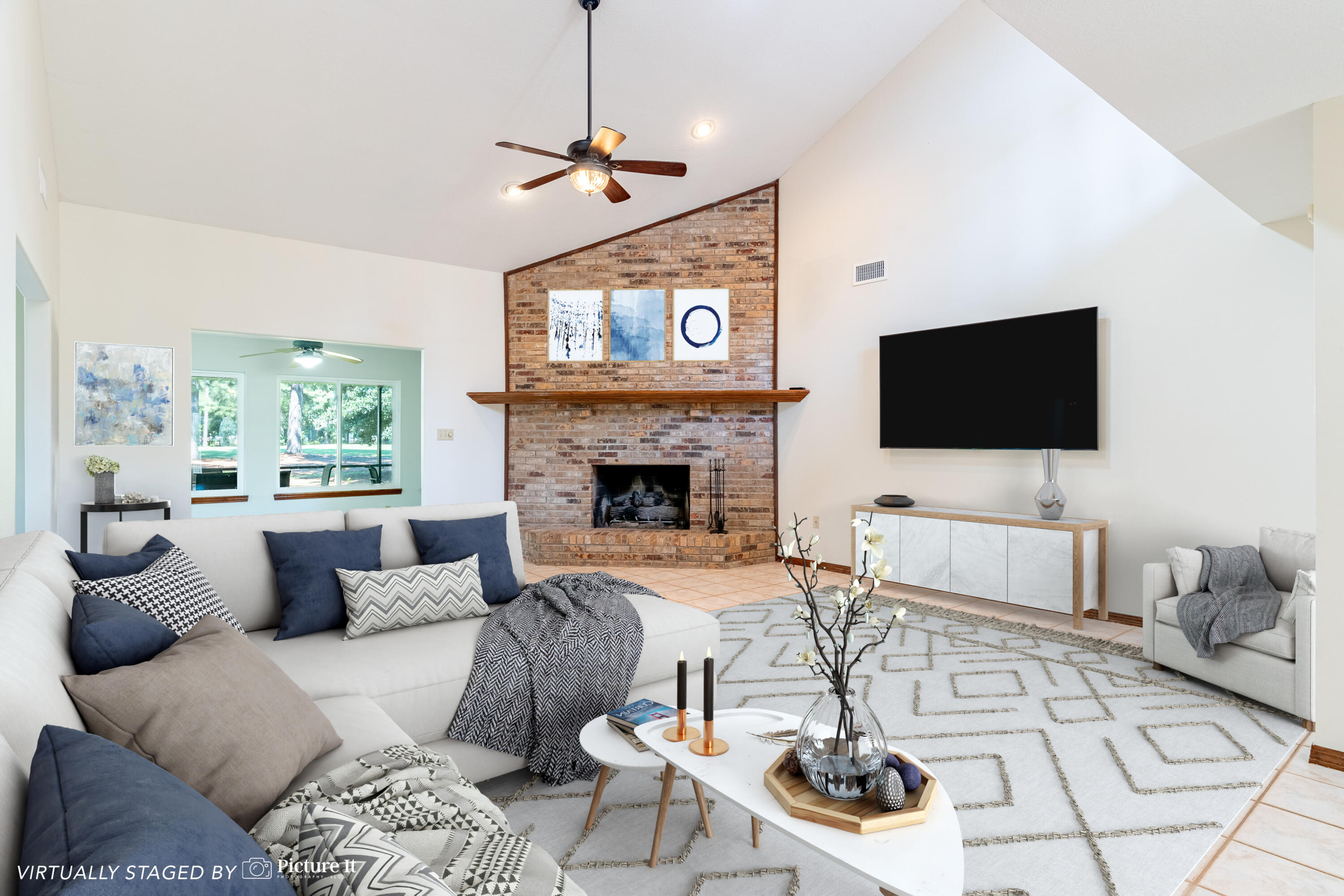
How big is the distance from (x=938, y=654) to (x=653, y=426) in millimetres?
3745

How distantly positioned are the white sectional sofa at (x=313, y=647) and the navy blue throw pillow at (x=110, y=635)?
0.03 metres

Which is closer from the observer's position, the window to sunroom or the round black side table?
the round black side table

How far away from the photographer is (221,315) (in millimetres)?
5367

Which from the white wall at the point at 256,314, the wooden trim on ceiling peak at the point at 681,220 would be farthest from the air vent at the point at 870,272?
the white wall at the point at 256,314

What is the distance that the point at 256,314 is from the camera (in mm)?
5512

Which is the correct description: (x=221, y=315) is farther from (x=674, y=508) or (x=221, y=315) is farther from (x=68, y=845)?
(x=68, y=845)

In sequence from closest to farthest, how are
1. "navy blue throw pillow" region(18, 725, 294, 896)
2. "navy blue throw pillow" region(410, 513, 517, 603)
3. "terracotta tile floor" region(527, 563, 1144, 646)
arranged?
"navy blue throw pillow" region(18, 725, 294, 896), "navy blue throw pillow" region(410, 513, 517, 603), "terracotta tile floor" region(527, 563, 1144, 646)

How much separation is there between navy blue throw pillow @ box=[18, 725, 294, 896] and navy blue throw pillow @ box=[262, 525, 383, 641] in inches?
66.6

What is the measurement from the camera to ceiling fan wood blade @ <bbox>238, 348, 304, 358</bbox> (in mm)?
7227

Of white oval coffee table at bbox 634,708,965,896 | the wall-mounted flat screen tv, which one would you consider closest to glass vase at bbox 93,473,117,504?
white oval coffee table at bbox 634,708,965,896

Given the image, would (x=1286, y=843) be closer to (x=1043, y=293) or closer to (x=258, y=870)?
(x=258, y=870)

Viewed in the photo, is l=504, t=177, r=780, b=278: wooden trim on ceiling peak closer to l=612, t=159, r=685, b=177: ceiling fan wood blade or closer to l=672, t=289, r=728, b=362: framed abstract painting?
l=672, t=289, r=728, b=362: framed abstract painting

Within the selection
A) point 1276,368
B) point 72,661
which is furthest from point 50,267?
point 1276,368

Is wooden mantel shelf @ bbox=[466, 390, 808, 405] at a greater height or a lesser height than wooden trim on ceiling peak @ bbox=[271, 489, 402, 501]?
greater
